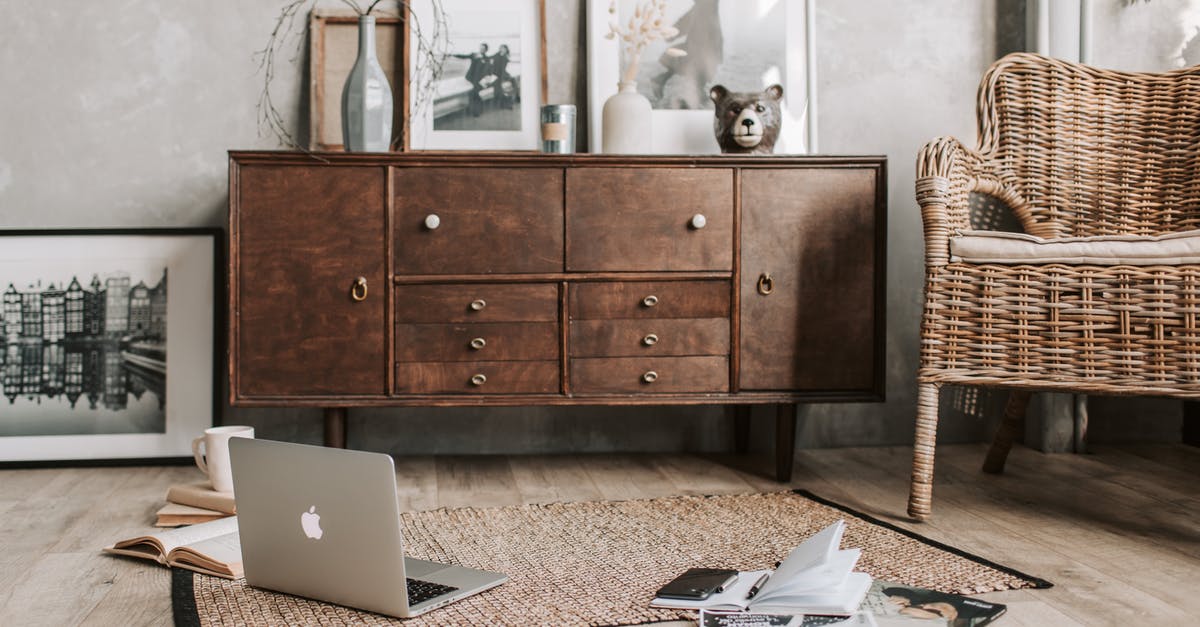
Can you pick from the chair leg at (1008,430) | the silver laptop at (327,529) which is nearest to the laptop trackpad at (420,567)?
the silver laptop at (327,529)

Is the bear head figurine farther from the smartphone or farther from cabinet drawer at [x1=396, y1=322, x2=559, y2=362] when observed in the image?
the smartphone

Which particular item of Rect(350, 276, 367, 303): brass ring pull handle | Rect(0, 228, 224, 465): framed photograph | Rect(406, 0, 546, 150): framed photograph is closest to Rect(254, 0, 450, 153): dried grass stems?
Rect(406, 0, 546, 150): framed photograph

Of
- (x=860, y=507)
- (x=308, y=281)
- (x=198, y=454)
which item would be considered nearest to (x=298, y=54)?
(x=308, y=281)

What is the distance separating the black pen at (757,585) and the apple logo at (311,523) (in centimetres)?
59

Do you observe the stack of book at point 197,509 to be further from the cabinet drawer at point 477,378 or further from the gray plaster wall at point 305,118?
the gray plaster wall at point 305,118

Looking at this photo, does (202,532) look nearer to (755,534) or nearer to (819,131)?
(755,534)

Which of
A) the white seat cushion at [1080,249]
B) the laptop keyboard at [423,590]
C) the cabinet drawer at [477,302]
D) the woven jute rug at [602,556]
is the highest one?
the white seat cushion at [1080,249]

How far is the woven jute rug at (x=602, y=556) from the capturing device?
135cm

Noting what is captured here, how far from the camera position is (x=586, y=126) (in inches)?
102

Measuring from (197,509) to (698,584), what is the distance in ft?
3.36

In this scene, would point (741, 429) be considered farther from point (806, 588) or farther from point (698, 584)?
point (806, 588)

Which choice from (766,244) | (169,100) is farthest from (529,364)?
(169,100)

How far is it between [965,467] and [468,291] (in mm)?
1317

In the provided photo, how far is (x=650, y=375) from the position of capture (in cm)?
219
